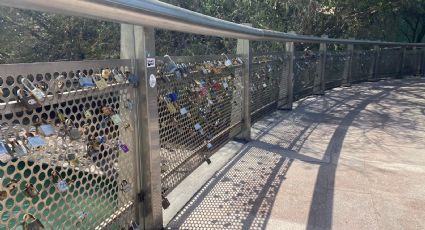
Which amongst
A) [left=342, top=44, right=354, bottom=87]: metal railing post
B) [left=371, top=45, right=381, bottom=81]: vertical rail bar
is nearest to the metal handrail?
[left=342, top=44, right=354, bottom=87]: metal railing post

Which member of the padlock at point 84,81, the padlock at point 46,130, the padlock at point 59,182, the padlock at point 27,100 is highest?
the padlock at point 84,81

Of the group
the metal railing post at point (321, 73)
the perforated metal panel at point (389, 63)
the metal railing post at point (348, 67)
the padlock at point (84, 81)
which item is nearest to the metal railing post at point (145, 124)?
the padlock at point (84, 81)

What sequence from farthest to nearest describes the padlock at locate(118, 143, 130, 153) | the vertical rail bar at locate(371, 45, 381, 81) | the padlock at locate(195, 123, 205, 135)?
the vertical rail bar at locate(371, 45, 381, 81) → the padlock at locate(195, 123, 205, 135) → the padlock at locate(118, 143, 130, 153)

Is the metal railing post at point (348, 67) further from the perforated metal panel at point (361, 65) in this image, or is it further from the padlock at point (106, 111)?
the padlock at point (106, 111)

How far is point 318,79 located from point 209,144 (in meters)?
6.09

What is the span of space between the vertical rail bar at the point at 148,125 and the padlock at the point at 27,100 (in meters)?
0.83

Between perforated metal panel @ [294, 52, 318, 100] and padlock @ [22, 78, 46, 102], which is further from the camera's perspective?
perforated metal panel @ [294, 52, 318, 100]

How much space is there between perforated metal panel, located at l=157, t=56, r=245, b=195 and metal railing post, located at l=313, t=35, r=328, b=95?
16.8 feet

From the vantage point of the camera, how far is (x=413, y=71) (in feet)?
50.4

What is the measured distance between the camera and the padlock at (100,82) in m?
1.91

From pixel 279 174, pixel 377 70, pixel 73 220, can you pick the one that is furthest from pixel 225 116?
pixel 377 70

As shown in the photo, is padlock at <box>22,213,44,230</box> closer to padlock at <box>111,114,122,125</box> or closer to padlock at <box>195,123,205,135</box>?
padlock at <box>111,114,122,125</box>

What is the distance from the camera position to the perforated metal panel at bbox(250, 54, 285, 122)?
529cm

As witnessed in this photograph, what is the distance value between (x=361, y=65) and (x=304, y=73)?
191 inches
